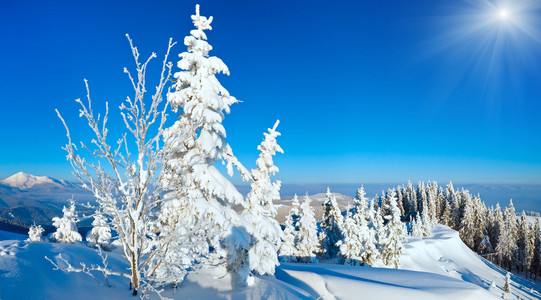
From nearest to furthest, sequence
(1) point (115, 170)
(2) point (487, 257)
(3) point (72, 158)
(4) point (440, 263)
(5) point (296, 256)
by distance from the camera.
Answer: (3) point (72, 158)
(1) point (115, 170)
(5) point (296, 256)
(4) point (440, 263)
(2) point (487, 257)

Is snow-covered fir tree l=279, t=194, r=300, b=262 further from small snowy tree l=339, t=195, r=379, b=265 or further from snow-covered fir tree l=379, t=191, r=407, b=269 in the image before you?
snow-covered fir tree l=379, t=191, r=407, b=269

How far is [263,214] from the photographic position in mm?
15750

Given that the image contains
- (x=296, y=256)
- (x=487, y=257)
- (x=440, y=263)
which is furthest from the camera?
(x=487, y=257)

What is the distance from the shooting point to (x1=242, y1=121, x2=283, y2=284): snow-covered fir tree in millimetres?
14211

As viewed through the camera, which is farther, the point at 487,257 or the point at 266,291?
the point at 487,257

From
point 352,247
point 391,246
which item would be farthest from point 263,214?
point 391,246

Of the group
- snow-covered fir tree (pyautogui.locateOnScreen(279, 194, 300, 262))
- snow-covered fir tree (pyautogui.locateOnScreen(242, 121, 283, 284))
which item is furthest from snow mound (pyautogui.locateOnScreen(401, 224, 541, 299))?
snow-covered fir tree (pyautogui.locateOnScreen(242, 121, 283, 284))

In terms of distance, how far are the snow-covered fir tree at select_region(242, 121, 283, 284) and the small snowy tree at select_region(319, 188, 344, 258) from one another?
26.6 metres

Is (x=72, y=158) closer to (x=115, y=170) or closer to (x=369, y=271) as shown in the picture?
(x=115, y=170)

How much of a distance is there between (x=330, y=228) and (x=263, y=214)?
30.0m

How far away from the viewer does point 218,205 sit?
12.1m

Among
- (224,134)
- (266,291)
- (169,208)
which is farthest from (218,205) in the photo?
(266,291)

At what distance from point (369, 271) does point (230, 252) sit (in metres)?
12.4

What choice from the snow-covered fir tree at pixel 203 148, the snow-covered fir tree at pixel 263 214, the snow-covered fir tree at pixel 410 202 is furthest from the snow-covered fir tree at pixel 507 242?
the snow-covered fir tree at pixel 203 148
